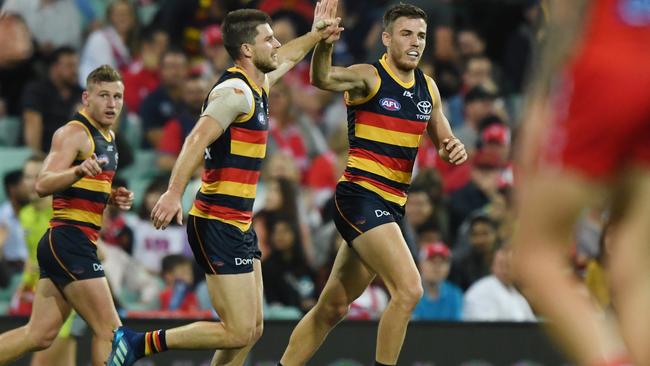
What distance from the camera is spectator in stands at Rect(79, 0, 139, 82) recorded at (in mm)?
13234

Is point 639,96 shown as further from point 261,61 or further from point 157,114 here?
point 157,114

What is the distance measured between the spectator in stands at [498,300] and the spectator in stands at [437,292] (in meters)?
0.12

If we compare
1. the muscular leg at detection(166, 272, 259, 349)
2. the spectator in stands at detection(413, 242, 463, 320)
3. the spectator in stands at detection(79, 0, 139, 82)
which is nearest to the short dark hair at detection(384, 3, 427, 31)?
the muscular leg at detection(166, 272, 259, 349)

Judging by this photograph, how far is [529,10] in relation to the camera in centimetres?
1501

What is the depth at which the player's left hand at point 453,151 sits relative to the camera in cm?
779

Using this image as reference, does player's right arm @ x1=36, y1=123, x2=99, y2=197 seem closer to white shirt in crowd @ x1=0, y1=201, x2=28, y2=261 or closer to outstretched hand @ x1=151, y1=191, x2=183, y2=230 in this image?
outstretched hand @ x1=151, y1=191, x2=183, y2=230

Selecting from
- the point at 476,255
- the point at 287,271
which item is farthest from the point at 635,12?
the point at 476,255

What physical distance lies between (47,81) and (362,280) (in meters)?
5.96

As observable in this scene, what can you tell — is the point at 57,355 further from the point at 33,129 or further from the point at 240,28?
the point at 33,129

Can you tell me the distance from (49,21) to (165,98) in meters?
1.58

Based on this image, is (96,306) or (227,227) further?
(96,306)

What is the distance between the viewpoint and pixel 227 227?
24.5 ft

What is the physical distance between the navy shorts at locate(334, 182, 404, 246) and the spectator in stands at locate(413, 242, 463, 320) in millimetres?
3098

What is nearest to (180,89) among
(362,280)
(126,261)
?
(126,261)
